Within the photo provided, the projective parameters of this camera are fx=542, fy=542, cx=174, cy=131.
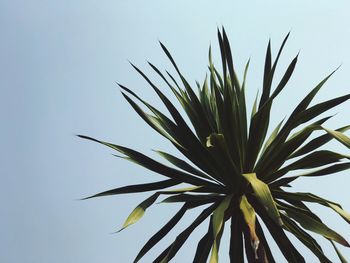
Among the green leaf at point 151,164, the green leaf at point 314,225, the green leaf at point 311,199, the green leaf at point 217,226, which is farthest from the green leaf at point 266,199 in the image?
the green leaf at point 151,164

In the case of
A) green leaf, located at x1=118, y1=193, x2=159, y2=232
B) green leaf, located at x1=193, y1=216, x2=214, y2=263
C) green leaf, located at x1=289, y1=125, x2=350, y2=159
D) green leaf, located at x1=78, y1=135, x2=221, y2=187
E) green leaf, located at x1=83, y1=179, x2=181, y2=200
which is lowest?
green leaf, located at x1=193, y1=216, x2=214, y2=263

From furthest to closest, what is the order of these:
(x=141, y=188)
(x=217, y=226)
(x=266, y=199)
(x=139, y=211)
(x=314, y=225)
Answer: (x=141, y=188), (x=139, y=211), (x=314, y=225), (x=217, y=226), (x=266, y=199)

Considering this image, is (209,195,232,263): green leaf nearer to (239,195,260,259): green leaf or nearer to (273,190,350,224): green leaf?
(239,195,260,259): green leaf

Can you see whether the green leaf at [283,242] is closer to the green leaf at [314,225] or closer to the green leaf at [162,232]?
the green leaf at [314,225]

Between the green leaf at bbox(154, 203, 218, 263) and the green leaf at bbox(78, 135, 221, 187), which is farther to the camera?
the green leaf at bbox(78, 135, 221, 187)

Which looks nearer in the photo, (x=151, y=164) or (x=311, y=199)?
(x=311, y=199)

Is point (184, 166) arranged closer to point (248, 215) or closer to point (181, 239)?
point (181, 239)

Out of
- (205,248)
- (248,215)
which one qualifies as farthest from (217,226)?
(205,248)

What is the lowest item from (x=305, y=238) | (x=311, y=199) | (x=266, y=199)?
(x=305, y=238)

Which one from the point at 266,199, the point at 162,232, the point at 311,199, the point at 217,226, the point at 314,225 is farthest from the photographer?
the point at 162,232

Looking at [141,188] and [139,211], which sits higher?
[141,188]

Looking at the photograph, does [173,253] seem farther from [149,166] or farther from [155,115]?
[155,115]

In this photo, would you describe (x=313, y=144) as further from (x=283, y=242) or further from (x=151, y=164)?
(x=151, y=164)

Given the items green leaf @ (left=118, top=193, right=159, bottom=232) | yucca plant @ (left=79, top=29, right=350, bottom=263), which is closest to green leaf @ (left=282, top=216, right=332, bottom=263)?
yucca plant @ (left=79, top=29, right=350, bottom=263)
